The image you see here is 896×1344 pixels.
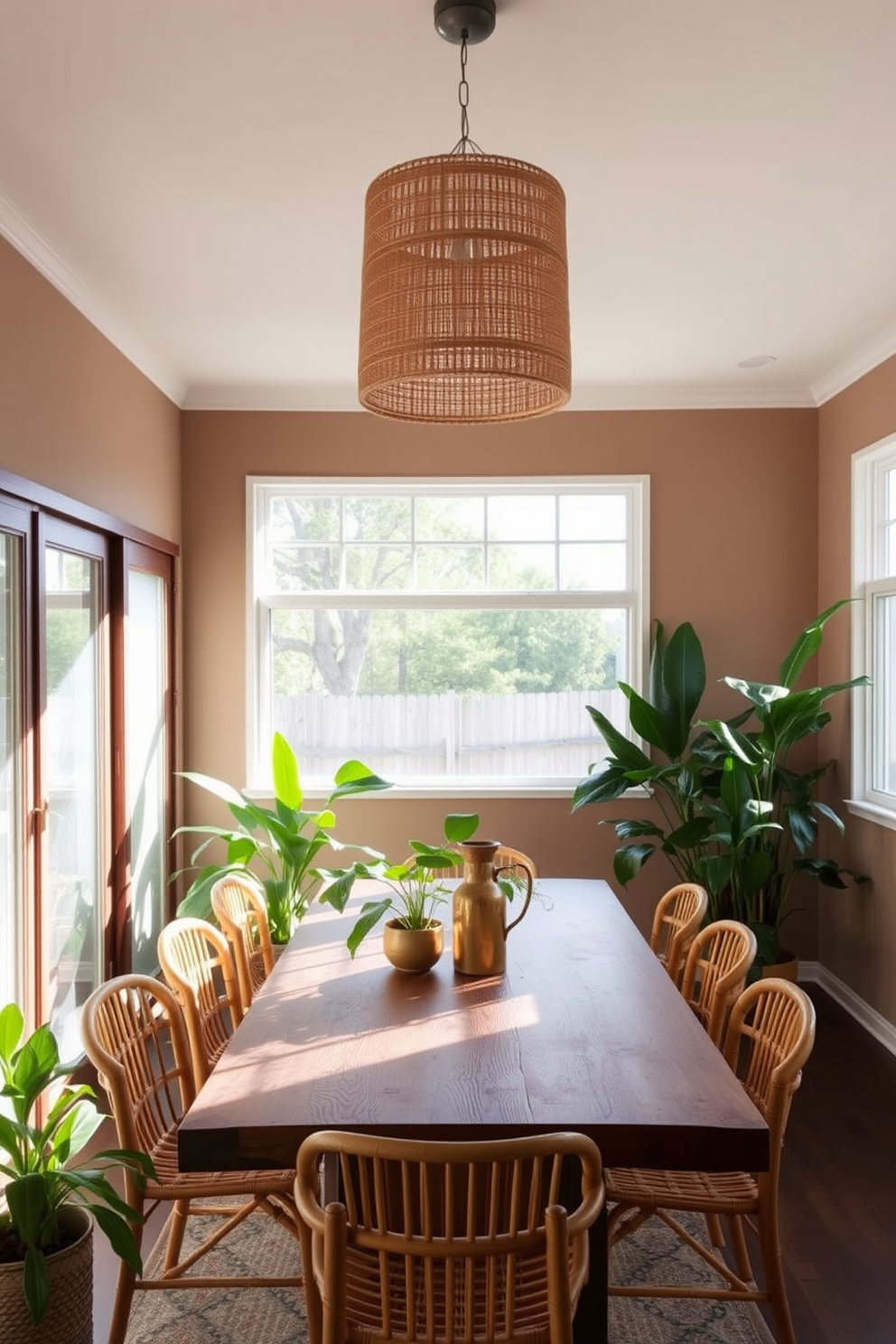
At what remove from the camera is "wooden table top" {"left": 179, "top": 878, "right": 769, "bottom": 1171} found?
69.9 inches

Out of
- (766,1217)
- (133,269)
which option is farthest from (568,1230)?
(133,269)

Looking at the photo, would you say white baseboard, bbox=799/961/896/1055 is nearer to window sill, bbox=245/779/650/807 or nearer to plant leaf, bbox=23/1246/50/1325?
window sill, bbox=245/779/650/807

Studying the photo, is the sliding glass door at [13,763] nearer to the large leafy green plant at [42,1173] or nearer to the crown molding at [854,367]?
the large leafy green plant at [42,1173]

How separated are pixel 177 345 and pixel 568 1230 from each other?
12.8ft

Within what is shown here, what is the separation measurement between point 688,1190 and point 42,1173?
138cm

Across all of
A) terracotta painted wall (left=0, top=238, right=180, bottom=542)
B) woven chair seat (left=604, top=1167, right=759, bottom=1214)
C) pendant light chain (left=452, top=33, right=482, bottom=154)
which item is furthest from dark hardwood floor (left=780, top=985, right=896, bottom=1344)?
terracotta painted wall (left=0, top=238, right=180, bottom=542)

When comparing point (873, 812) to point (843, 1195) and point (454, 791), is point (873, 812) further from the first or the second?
point (454, 791)

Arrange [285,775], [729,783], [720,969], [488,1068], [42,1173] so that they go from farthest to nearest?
[285,775], [729,783], [720,969], [42,1173], [488,1068]

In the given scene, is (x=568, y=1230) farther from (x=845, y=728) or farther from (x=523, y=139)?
(x=845, y=728)

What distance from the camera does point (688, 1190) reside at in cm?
219

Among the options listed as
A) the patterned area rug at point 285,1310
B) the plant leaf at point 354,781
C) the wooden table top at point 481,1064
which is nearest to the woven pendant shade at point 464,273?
the wooden table top at point 481,1064

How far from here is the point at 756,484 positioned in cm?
518

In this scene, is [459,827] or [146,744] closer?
[459,827]

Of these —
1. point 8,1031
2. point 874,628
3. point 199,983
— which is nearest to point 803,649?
point 874,628
